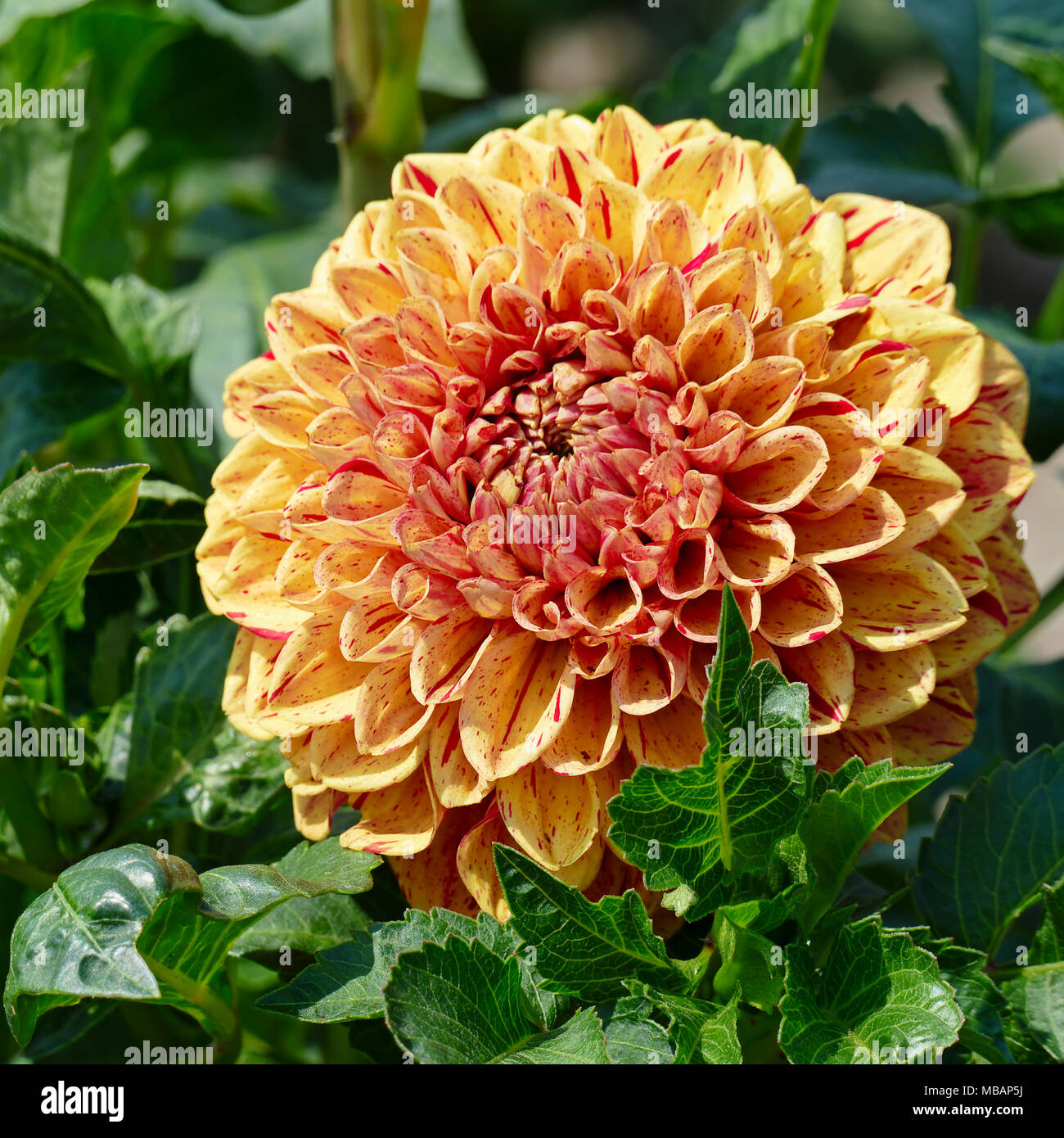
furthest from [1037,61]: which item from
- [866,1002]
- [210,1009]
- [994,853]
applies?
[210,1009]

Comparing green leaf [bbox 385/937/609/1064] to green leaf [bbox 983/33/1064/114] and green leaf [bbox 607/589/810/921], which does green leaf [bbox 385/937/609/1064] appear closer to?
green leaf [bbox 607/589/810/921]

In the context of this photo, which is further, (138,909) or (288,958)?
(288,958)

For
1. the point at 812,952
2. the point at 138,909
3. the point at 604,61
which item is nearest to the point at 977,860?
the point at 812,952

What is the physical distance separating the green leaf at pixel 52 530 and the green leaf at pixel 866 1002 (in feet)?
1.10

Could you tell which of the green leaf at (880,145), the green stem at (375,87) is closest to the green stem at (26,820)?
the green stem at (375,87)

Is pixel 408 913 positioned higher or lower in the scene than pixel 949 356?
lower

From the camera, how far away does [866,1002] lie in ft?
1.54

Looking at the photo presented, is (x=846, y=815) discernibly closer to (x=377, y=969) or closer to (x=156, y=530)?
(x=377, y=969)

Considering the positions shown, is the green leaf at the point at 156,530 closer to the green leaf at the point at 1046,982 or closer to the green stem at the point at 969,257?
the green leaf at the point at 1046,982

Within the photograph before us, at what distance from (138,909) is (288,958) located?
0.47ft

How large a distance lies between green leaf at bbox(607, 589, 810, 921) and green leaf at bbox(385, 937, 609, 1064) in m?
0.06

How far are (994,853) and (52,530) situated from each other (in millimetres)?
452

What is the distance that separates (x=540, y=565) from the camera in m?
0.55
